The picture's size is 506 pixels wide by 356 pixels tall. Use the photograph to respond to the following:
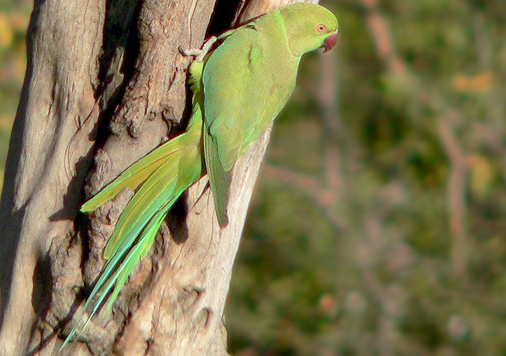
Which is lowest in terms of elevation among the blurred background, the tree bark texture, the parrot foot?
the blurred background

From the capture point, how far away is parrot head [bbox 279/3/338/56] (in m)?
2.59

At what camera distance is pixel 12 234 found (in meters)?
2.39

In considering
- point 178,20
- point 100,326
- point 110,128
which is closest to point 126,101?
point 110,128

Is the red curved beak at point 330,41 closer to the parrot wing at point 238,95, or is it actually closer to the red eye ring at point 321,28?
the red eye ring at point 321,28

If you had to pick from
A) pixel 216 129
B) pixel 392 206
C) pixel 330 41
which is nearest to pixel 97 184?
pixel 216 129

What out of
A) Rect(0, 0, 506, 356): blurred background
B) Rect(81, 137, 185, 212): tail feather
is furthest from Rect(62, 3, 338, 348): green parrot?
Rect(0, 0, 506, 356): blurred background

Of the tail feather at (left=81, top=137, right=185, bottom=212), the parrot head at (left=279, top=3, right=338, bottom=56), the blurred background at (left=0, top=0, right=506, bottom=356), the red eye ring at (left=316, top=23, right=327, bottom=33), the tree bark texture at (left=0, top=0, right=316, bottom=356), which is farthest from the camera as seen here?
the blurred background at (left=0, top=0, right=506, bottom=356)

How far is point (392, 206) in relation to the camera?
6500 mm

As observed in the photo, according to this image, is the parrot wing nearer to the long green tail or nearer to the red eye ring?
the long green tail

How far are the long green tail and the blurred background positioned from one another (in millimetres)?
3395

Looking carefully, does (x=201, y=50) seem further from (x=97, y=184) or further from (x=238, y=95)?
(x=97, y=184)

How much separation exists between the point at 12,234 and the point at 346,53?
18.4 ft

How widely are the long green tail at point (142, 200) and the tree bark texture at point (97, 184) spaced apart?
2.0 inches

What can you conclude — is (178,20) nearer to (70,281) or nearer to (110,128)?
(110,128)
